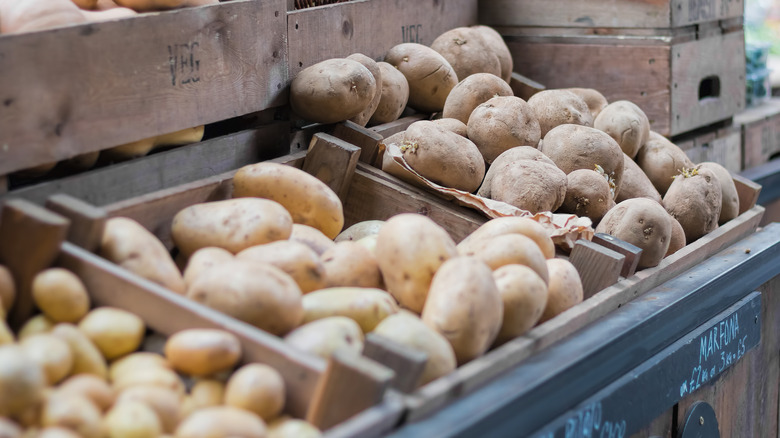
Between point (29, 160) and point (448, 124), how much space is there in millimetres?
1468

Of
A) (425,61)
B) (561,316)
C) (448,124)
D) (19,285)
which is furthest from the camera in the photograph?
(425,61)

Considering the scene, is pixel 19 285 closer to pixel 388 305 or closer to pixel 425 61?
pixel 388 305

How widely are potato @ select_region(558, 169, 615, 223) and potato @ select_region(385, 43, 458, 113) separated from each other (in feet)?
2.39

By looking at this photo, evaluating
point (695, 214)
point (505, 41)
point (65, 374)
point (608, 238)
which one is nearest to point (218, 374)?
point (65, 374)

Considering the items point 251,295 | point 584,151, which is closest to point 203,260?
point 251,295

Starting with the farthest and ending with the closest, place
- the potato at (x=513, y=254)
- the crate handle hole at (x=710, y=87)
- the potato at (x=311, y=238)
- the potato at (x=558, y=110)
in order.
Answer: the crate handle hole at (x=710, y=87) → the potato at (x=558, y=110) → the potato at (x=311, y=238) → the potato at (x=513, y=254)

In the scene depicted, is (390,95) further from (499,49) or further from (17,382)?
(17,382)

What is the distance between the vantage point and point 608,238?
235cm

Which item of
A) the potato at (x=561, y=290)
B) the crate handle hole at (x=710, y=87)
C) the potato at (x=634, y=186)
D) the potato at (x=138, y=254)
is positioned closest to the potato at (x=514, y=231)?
the potato at (x=561, y=290)

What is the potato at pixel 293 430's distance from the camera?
1.35m

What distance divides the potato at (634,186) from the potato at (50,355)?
6.80ft

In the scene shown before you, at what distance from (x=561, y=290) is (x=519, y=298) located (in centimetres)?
25

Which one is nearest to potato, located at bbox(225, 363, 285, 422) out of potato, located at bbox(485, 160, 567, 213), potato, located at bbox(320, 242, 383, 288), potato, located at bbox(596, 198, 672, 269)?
potato, located at bbox(320, 242, 383, 288)

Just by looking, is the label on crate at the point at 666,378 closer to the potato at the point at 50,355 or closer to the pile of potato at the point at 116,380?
the pile of potato at the point at 116,380
